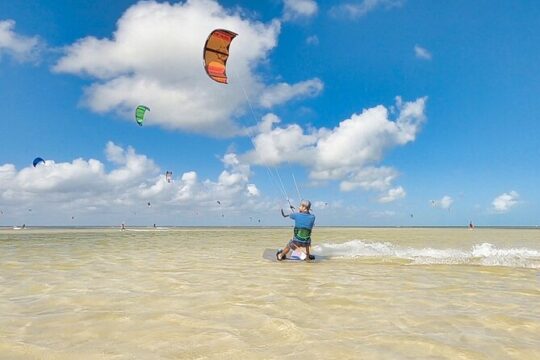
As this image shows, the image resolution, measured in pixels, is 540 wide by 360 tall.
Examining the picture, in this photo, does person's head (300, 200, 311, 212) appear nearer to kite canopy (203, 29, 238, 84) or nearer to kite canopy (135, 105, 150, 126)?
kite canopy (203, 29, 238, 84)

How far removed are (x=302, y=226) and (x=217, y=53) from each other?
8.48m

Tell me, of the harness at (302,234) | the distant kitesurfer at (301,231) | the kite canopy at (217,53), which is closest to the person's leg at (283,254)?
the distant kitesurfer at (301,231)

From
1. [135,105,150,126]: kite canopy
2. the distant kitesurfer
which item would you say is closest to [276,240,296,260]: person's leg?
the distant kitesurfer

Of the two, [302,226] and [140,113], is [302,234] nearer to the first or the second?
[302,226]

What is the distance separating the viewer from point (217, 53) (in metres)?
17.3

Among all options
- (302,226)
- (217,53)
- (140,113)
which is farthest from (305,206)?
(140,113)

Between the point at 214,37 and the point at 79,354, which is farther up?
the point at 214,37

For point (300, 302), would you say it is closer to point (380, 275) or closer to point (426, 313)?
point (426, 313)

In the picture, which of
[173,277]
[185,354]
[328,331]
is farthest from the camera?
[173,277]

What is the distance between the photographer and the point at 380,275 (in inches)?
420

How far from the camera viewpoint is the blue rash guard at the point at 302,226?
14.6 meters

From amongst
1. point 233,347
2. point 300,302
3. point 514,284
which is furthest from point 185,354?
point 514,284

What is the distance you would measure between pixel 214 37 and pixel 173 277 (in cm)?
1086

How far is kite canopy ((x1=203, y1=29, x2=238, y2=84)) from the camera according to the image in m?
16.8
